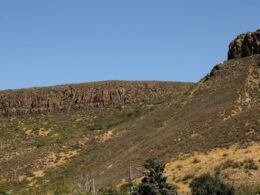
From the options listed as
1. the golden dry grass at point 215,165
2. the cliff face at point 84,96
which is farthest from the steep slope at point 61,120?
the golden dry grass at point 215,165

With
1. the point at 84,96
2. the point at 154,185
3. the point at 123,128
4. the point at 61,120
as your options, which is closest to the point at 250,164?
the point at 154,185

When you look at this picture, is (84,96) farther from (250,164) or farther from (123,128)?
(250,164)

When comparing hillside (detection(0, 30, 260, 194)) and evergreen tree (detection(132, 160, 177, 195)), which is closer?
evergreen tree (detection(132, 160, 177, 195))

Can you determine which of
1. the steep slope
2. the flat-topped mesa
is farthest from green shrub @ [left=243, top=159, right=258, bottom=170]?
the flat-topped mesa

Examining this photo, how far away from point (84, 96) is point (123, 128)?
2782 cm

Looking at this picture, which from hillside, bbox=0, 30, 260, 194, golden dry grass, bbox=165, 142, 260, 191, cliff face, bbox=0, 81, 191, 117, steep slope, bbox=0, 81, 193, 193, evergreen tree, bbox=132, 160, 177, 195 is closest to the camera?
evergreen tree, bbox=132, 160, 177, 195

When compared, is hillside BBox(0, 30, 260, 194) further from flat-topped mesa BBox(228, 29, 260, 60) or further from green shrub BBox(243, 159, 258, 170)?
flat-topped mesa BBox(228, 29, 260, 60)

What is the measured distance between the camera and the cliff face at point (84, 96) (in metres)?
94.7

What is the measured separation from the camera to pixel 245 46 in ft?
228

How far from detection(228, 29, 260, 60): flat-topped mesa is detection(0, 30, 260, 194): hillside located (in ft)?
2.76

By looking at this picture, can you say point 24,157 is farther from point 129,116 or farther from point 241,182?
point 241,182

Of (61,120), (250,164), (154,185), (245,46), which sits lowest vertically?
(250,164)

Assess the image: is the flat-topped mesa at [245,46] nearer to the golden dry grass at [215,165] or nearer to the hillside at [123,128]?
the hillside at [123,128]

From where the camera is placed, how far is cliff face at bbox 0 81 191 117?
94.7 metres
